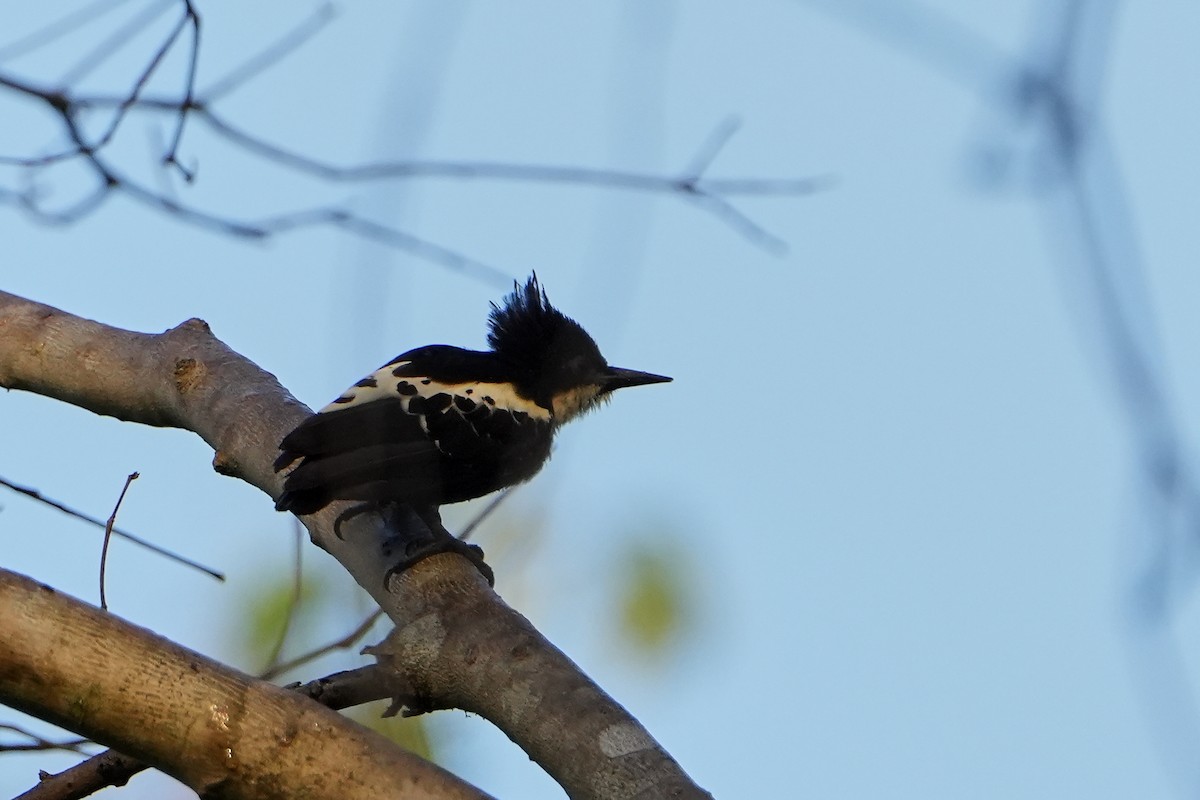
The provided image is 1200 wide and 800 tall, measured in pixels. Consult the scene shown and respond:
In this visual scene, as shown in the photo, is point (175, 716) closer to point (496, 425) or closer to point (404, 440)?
point (404, 440)

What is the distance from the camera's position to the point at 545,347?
5.14 metres

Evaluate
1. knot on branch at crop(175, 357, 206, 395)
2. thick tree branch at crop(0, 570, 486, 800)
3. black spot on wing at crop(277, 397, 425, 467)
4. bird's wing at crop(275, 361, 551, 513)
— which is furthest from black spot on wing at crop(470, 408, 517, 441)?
thick tree branch at crop(0, 570, 486, 800)

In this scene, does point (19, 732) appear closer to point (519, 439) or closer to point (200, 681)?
point (200, 681)

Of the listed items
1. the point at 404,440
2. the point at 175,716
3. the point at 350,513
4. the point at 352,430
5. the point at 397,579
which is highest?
the point at 404,440

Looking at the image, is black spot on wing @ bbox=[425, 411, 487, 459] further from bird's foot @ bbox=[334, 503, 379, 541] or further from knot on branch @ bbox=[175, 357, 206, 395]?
knot on branch @ bbox=[175, 357, 206, 395]

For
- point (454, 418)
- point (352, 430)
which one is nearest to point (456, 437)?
point (454, 418)

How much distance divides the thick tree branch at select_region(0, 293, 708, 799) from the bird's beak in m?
1.46

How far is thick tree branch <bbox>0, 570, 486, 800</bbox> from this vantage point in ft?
7.47

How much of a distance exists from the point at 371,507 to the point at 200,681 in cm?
170

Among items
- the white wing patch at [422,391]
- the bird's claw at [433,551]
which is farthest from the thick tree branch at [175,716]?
the white wing patch at [422,391]

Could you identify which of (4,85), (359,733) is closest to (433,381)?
(4,85)

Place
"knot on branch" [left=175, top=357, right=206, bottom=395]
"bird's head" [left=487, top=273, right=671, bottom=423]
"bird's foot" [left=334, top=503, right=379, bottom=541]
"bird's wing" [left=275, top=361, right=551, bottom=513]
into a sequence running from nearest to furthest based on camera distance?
"bird's wing" [left=275, top=361, right=551, bottom=513]
"bird's foot" [left=334, top=503, right=379, bottom=541]
"knot on branch" [left=175, top=357, right=206, bottom=395]
"bird's head" [left=487, top=273, right=671, bottom=423]

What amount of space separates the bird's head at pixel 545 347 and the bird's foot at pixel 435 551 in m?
1.12

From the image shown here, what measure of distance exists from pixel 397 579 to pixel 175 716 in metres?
1.20
